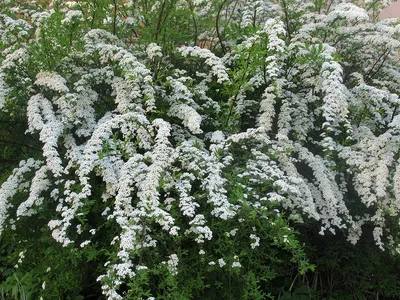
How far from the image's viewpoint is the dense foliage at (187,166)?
7.24 ft

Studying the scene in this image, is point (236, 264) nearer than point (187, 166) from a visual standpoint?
Yes

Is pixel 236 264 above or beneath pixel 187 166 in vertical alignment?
beneath

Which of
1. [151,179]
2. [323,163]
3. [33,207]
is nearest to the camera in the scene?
[151,179]

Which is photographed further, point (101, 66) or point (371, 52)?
point (371, 52)

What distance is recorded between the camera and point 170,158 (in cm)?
228

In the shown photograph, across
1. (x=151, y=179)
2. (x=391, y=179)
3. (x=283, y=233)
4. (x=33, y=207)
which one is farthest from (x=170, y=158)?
(x=391, y=179)

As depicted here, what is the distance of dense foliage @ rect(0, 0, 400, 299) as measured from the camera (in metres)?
2.21

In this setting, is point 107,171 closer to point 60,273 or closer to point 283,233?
point 60,273

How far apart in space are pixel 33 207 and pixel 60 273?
0.39 metres

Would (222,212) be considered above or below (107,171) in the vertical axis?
below

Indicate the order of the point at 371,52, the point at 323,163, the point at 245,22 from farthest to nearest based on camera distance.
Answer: the point at 371,52 < the point at 245,22 < the point at 323,163

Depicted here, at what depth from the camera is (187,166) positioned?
235 cm

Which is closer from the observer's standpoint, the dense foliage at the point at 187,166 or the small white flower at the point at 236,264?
the small white flower at the point at 236,264

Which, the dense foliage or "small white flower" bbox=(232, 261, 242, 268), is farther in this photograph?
the dense foliage
